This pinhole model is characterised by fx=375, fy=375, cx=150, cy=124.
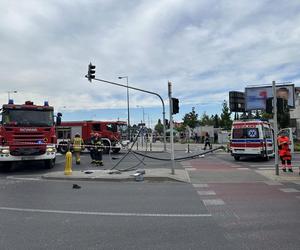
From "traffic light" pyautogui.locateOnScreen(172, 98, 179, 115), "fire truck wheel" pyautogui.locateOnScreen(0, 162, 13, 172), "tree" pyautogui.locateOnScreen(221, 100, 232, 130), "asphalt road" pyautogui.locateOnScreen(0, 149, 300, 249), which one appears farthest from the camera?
"tree" pyautogui.locateOnScreen(221, 100, 232, 130)

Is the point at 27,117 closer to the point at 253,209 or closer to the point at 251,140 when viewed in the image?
the point at 253,209

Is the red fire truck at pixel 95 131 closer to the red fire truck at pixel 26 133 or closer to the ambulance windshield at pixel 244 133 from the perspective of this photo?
the ambulance windshield at pixel 244 133

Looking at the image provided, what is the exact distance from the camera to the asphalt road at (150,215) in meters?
5.89

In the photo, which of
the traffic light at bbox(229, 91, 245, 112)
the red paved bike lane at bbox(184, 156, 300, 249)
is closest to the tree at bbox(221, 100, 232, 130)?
the traffic light at bbox(229, 91, 245, 112)

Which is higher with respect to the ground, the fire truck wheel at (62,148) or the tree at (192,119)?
the tree at (192,119)

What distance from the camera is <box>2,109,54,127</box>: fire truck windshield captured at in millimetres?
16958

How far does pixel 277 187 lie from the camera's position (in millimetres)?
11891

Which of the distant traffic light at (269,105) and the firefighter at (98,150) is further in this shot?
the firefighter at (98,150)

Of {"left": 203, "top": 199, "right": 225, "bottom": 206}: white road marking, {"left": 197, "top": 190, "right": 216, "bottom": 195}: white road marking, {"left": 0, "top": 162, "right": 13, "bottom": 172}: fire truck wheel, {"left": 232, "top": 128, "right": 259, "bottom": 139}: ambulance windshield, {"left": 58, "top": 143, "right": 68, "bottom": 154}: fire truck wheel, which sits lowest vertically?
{"left": 203, "top": 199, "right": 225, "bottom": 206}: white road marking

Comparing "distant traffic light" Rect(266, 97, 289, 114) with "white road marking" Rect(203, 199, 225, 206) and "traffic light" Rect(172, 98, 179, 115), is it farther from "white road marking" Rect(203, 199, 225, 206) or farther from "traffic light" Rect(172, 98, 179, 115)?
"white road marking" Rect(203, 199, 225, 206)

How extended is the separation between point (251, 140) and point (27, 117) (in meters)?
12.9

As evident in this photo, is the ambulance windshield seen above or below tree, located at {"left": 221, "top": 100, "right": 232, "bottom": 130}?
below

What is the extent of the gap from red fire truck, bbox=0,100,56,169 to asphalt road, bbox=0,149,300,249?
4006 millimetres

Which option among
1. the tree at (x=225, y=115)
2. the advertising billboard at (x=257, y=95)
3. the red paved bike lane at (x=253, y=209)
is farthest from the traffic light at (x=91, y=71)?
the tree at (x=225, y=115)
